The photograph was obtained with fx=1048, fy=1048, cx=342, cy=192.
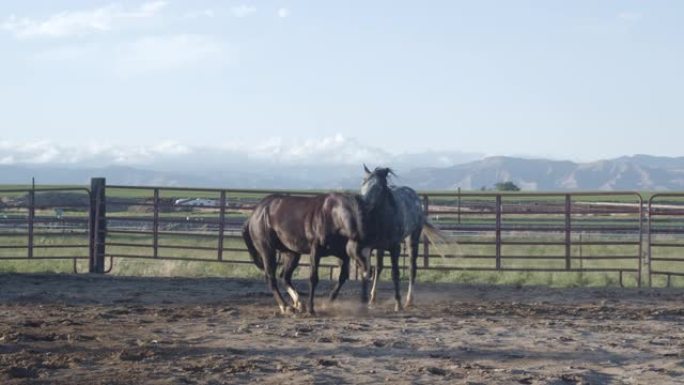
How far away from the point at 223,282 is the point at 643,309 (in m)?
→ 5.96

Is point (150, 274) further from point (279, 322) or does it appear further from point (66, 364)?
point (66, 364)

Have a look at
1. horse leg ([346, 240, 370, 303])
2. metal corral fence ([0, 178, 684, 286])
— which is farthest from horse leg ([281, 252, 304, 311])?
metal corral fence ([0, 178, 684, 286])

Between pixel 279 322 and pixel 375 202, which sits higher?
pixel 375 202

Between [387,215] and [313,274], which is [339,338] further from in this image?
[387,215]

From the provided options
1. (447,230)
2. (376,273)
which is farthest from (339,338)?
(447,230)

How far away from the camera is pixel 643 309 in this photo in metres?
12.2

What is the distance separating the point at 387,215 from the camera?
1155 centimetres

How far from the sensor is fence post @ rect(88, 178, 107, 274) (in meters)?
16.9

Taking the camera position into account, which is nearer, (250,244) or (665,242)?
(250,244)

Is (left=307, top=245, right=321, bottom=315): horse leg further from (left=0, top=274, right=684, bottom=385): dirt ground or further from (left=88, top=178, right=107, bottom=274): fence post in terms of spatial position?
(left=88, top=178, right=107, bottom=274): fence post

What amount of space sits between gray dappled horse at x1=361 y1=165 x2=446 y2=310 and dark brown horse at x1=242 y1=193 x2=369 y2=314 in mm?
153

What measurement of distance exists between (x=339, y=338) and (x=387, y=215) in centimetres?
249

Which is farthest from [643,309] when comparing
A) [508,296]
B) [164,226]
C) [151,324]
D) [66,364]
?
[164,226]

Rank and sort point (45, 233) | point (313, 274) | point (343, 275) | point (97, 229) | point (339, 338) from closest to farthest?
point (339, 338) → point (313, 274) → point (343, 275) → point (97, 229) → point (45, 233)
